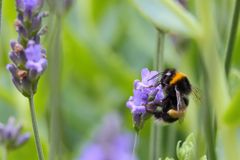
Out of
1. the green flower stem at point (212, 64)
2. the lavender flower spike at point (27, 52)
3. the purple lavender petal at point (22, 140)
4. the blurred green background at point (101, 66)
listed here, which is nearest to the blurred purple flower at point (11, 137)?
the purple lavender petal at point (22, 140)

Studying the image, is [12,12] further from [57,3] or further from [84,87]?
[84,87]

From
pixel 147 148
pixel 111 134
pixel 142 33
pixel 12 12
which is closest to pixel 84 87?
pixel 142 33

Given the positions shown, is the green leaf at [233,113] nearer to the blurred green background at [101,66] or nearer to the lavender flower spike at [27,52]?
the lavender flower spike at [27,52]

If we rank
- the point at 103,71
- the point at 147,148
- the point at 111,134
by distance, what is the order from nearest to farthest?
the point at 111,134, the point at 147,148, the point at 103,71

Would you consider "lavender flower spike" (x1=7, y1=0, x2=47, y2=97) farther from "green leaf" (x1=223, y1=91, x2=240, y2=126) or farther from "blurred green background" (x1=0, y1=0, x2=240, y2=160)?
"blurred green background" (x1=0, y1=0, x2=240, y2=160)

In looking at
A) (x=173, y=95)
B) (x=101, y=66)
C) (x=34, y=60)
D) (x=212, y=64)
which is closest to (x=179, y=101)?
(x=173, y=95)

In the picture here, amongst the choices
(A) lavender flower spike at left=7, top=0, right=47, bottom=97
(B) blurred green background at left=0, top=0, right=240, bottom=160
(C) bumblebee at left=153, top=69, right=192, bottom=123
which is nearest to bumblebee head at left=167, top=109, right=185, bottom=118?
(C) bumblebee at left=153, top=69, right=192, bottom=123

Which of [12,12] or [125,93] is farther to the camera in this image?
[125,93]

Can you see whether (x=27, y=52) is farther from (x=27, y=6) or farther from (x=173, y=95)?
(x=173, y=95)
